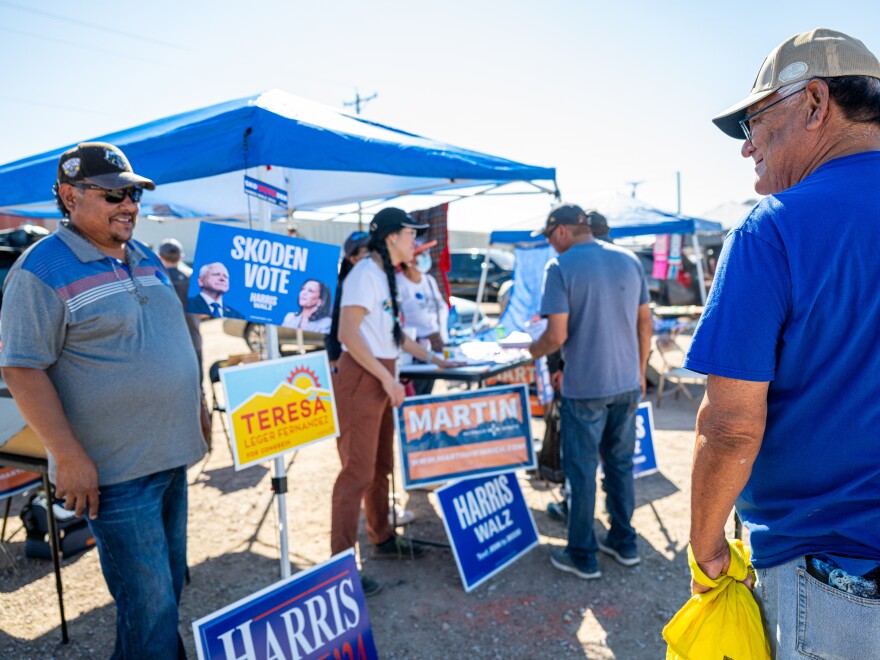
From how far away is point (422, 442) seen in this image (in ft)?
10.5

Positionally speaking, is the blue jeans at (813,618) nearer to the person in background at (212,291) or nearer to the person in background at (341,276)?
the person in background at (212,291)

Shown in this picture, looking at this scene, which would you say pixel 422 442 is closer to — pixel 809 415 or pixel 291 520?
pixel 291 520

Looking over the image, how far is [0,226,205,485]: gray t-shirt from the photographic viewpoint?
1718 mm

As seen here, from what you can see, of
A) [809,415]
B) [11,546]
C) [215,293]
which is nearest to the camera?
[809,415]

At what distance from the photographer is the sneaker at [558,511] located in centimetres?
394

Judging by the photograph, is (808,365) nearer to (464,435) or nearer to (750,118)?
(750,118)

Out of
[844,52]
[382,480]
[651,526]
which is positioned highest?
[844,52]

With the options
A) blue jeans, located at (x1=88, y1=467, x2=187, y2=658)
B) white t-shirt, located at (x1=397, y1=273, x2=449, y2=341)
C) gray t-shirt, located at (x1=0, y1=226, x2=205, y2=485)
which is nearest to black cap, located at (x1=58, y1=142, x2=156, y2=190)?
gray t-shirt, located at (x1=0, y1=226, x2=205, y2=485)

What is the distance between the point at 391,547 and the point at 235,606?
62.6 inches

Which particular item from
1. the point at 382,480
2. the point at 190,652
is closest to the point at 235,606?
the point at 190,652

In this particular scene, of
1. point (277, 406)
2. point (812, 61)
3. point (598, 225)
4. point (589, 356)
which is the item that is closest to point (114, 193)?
point (277, 406)

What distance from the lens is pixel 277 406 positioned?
255 cm

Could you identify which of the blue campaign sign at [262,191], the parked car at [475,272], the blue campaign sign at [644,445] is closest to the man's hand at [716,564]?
the blue campaign sign at [262,191]

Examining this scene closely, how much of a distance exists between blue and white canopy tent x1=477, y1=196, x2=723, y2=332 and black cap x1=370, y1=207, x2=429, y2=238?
4.70 meters
